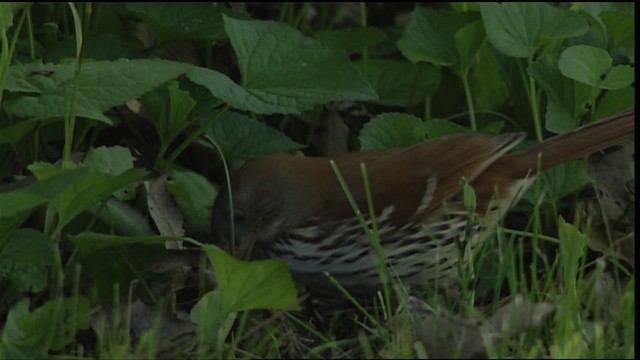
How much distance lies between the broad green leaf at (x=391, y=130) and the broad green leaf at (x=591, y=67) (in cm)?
44

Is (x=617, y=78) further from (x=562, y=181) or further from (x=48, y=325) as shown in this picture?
(x=48, y=325)

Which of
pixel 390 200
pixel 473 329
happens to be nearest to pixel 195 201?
pixel 390 200

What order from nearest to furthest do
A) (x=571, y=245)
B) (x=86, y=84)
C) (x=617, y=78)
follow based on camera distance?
(x=571, y=245) → (x=86, y=84) → (x=617, y=78)

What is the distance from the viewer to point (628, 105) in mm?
3871

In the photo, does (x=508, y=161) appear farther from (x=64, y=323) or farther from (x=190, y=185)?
(x=64, y=323)

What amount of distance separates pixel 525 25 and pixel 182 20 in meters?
0.96

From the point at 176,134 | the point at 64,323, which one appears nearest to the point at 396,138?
the point at 176,134

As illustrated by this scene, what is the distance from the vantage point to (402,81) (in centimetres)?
433

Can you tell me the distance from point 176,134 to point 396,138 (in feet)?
2.07

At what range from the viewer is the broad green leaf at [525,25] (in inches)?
151

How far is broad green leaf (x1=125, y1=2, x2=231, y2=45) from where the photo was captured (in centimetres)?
390

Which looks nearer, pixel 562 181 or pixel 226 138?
pixel 562 181

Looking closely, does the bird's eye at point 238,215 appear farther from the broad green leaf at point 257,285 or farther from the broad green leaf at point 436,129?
the broad green leaf at point 257,285

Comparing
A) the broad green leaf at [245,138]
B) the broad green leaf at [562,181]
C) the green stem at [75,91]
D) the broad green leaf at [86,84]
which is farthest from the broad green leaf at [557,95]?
the green stem at [75,91]
